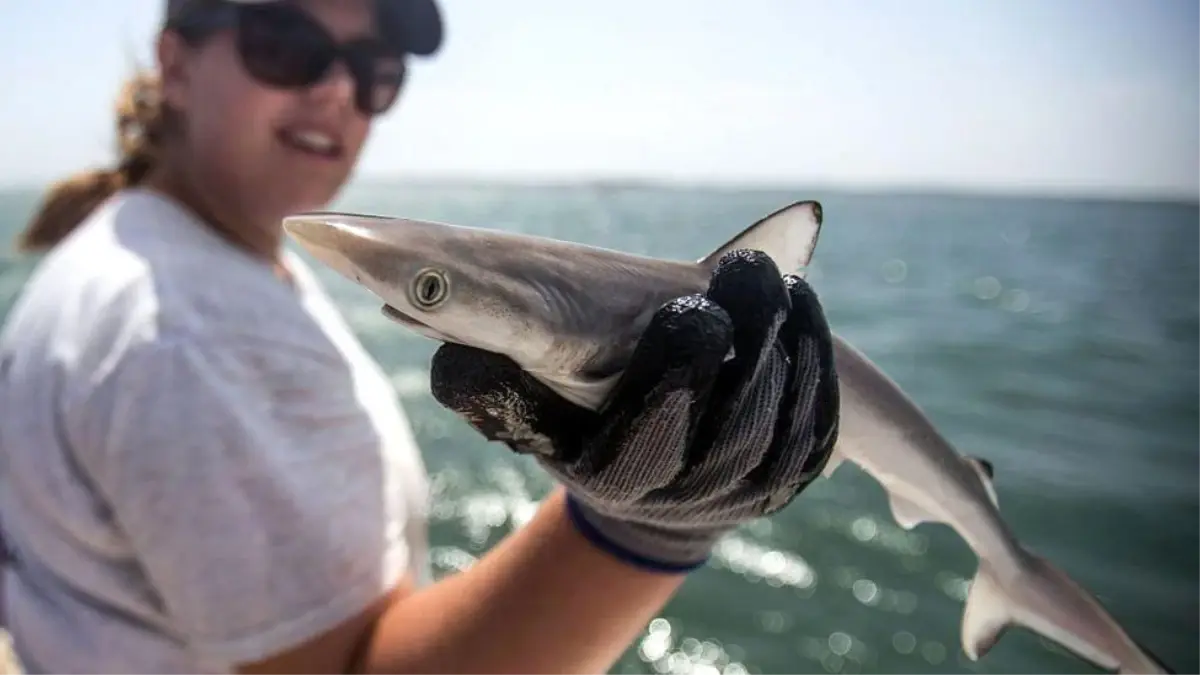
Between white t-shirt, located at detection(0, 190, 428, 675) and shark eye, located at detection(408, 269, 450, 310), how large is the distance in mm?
694

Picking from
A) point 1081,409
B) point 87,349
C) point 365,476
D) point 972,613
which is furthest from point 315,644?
point 1081,409

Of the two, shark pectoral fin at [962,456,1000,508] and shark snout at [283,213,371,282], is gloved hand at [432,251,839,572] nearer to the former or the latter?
shark snout at [283,213,371,282]

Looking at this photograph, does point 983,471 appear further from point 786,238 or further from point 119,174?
point 119,174

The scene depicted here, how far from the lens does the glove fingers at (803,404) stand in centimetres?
160

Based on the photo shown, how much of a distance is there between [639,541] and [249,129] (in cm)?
178

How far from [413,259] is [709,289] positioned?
0.59 meters

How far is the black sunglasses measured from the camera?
2445 millimetres

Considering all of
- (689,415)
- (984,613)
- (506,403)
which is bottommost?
(984,613)

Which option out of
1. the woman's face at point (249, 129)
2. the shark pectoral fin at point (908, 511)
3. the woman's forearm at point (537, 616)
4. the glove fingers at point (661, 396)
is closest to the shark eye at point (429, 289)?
the glove fingers at point (661, 396)

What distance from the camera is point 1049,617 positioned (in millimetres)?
2396

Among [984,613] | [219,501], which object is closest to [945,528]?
[984,613]

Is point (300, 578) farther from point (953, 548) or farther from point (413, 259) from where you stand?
point (953, 548)

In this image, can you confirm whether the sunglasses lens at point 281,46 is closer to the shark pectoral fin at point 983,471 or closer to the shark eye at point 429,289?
the shark eye at point 429,289

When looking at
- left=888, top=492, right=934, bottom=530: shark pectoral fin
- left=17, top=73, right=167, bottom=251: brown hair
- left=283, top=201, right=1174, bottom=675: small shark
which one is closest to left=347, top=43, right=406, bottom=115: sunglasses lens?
left=17, top=73, right=167, bottom=251: brown hair
